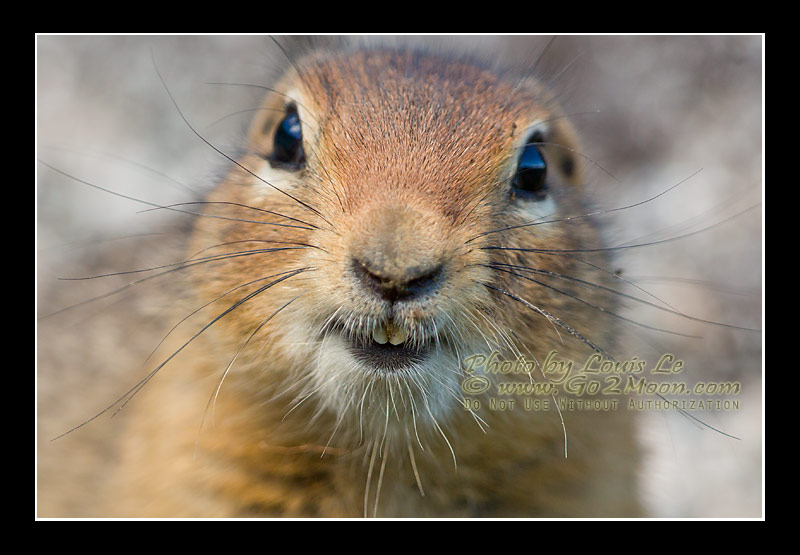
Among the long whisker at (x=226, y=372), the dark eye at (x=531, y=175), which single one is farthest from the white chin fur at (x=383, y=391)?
the dark eye at (x=531, y=175)

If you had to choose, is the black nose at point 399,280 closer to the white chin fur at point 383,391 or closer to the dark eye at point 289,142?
the white chin fur at point 383,391

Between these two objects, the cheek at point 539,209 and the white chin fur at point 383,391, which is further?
the cheek at point 539,209

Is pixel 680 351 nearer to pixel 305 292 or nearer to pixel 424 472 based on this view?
pixel 424 472

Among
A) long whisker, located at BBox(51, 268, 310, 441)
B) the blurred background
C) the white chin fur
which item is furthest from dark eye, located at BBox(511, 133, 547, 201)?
long whisker, located at BBox(51, 268, 310, 441)

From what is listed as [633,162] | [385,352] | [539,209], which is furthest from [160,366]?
[633,162]

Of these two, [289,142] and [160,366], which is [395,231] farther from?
[160,366]
